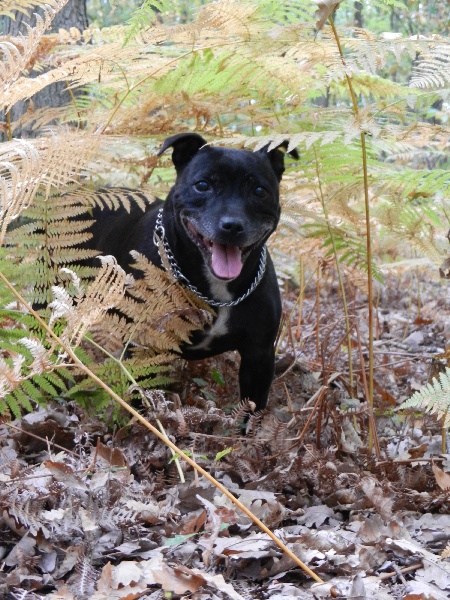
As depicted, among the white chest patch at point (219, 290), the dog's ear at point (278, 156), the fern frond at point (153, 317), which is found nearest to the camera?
the fern frond at point (153, 317)

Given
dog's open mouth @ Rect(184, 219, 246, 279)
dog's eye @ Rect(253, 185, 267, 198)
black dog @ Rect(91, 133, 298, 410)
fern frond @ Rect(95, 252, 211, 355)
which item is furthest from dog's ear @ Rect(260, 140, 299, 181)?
fern frond @ Rect(95, 252, 211, 355)

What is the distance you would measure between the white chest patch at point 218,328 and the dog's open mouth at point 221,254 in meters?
0.30

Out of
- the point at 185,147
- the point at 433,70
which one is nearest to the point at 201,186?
the point at 185,147

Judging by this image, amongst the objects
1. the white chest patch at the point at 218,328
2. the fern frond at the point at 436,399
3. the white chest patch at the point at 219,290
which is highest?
the fern frond at the point at 436,399

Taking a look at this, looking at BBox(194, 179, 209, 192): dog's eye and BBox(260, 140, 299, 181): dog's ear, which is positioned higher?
BBox(260, 140, 299, 181): dog's ear

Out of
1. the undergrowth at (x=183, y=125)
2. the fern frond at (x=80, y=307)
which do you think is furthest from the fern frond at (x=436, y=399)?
the fern frond at (x=80, y=307)

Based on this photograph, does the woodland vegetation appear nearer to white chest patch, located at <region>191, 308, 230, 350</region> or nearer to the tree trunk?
white chest patch, located at <region>191, 308, 230, 350</region>

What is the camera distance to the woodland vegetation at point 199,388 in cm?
257

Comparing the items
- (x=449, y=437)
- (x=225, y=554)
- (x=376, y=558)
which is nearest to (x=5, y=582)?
(x=225, y=554)

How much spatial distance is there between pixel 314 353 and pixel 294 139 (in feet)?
9.79

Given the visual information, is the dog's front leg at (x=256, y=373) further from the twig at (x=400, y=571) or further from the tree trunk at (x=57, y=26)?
the tree trunk at (x=57, y=26)

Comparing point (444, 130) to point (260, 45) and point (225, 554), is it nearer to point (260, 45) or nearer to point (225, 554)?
point (260, 45)

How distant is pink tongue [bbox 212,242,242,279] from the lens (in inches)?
166

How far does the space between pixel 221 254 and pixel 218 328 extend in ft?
1.56
